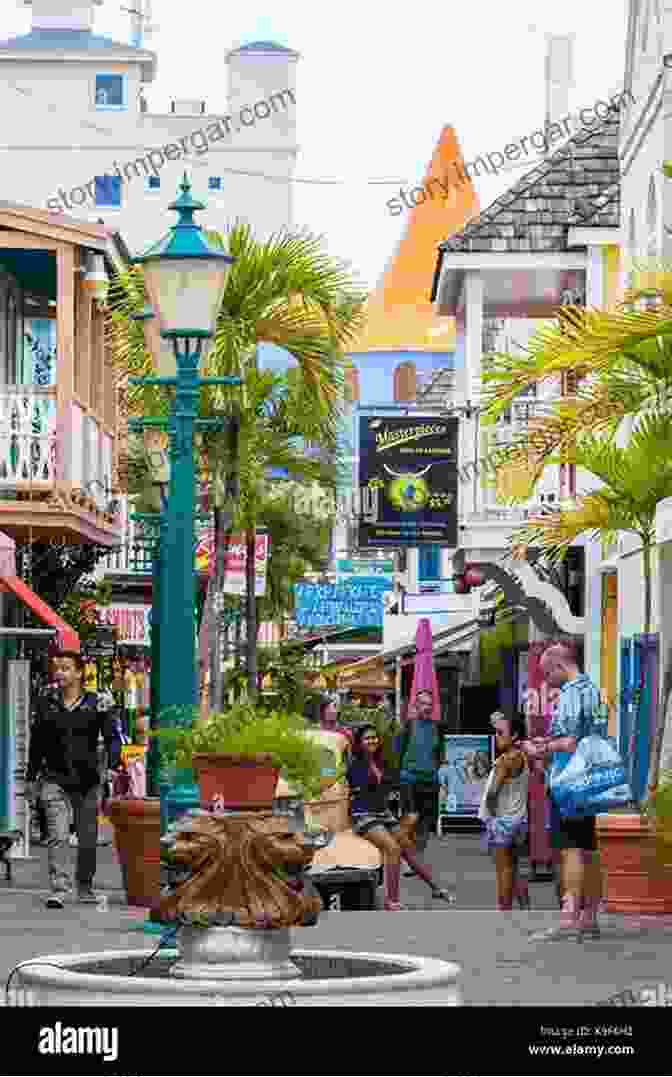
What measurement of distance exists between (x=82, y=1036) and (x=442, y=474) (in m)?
25.2

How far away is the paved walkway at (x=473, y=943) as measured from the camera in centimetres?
1552

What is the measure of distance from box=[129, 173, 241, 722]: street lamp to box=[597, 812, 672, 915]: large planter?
336 cm

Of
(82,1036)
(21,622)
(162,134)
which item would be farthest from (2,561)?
(162,134)

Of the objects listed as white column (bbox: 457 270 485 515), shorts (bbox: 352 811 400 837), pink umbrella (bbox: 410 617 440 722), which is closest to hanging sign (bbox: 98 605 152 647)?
pink umbrella (bbox: 410 617 440 722)

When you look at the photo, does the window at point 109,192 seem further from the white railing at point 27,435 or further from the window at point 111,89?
the white railing at point 27,435

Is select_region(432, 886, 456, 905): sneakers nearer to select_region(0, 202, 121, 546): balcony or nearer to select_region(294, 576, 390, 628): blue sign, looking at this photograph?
select_region(0, 202, 121, 546): balcony

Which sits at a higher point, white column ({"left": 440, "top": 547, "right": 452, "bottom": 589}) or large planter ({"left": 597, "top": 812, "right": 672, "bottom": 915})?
white column ({"left": 440, "top": 547, "right": 452, "bottom": 589})

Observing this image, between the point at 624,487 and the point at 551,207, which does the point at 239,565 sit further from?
the point at 624,487

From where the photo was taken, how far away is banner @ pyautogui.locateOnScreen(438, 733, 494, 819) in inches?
1468

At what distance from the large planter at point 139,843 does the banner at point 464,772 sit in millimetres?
15835

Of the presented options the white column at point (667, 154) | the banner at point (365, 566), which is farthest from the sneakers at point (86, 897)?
the banner at point (365, 566)

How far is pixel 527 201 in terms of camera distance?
120 feet

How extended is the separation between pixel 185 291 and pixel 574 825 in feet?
13.3

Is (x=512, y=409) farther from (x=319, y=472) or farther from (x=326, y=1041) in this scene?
(x=326, y=1041)
